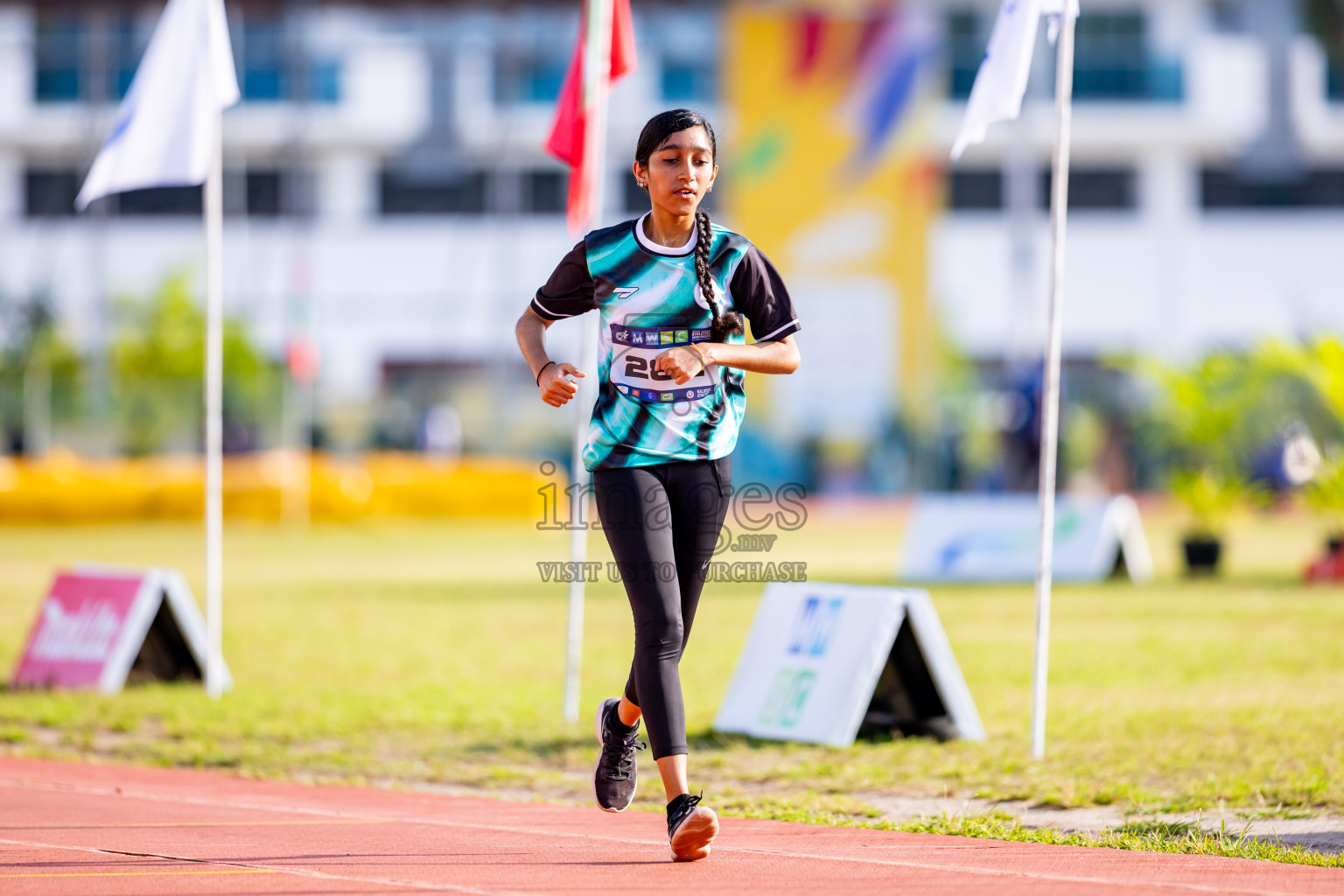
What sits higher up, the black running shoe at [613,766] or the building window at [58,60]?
the building window at [58,60]

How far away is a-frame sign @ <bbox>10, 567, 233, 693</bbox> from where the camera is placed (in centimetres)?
948

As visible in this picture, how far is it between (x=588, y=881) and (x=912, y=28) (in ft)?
93.5

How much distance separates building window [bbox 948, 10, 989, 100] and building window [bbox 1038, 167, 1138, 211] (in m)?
5.78

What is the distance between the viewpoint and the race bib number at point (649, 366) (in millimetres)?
5199

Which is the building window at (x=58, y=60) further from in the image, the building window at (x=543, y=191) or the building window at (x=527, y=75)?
the building window at (x=543, y=191)

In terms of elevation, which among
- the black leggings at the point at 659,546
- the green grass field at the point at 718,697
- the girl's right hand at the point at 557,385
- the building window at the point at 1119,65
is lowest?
the green grass field at the point at 718,697

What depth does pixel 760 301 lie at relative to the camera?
5.31 meters

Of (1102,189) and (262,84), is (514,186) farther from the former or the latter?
(1102,189)

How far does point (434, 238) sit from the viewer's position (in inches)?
1663

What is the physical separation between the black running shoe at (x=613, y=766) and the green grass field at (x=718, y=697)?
0.87 m

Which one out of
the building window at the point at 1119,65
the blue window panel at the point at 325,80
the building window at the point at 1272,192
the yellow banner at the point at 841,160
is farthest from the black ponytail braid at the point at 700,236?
the building window at the point at 1272,192

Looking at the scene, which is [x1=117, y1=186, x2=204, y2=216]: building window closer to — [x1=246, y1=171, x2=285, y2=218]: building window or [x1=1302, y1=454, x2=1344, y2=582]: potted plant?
[x1=246, y1=171, x2=285, y2=218]: building window

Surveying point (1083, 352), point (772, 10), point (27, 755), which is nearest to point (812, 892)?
point (27, 755)

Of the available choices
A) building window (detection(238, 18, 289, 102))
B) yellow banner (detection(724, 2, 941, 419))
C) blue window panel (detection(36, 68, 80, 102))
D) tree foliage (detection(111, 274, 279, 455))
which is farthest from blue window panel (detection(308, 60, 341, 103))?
yellow banner (detection(724, 2, 941, 419))
